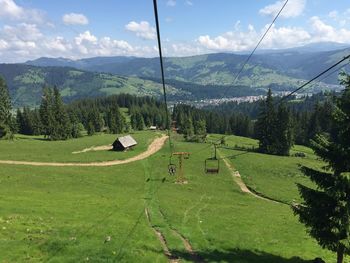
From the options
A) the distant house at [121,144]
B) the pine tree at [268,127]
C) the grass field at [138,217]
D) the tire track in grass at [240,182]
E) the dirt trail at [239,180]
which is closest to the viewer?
the grass field at [138,217]

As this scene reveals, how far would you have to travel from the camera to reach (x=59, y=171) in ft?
223

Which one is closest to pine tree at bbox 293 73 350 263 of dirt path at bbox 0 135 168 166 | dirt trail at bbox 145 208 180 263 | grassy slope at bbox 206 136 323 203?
dirt trail at bbox 145 208 180 263

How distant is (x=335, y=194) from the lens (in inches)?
1016

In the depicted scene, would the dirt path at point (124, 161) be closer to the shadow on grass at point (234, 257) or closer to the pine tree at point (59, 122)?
the pine tree at point (59, 122)

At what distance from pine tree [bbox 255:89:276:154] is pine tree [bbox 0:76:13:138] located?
78.8 meters

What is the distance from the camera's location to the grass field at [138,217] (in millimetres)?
29000

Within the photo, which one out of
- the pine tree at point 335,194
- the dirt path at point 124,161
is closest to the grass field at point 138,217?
the dirt path at point 124,161

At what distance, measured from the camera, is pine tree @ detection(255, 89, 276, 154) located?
114438 mm

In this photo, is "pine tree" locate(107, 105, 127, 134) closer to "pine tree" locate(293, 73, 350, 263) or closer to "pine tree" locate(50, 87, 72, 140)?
"pine tree" locate(50, 87, 72, 140)

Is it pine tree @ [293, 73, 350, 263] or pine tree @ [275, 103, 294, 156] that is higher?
pine tree @ [293, 73, 350, 263]

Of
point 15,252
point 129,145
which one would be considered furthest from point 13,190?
point 129,145

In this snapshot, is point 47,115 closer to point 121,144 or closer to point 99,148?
point 99,148

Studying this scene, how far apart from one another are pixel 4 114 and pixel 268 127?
83361mm

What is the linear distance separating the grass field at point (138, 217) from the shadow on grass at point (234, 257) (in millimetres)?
87
